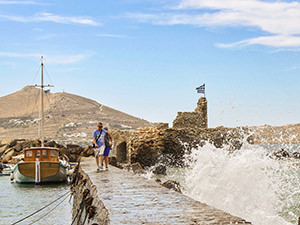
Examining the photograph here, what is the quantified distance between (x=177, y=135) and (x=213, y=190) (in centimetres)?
2268

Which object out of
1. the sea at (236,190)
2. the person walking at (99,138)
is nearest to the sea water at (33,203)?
the sea at (236,190)

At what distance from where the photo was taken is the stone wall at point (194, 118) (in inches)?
1469

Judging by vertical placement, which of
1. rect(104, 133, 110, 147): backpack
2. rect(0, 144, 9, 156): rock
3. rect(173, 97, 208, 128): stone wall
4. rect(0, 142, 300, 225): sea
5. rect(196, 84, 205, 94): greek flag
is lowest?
rect(0, 144, 9, 156): rock

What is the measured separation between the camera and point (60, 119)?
17062cm

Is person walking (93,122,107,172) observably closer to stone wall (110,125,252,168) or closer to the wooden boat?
the wooden boat

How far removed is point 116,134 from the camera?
111 feet

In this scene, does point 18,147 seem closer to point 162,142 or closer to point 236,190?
point 162,142

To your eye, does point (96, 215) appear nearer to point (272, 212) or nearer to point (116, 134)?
point (272, 212)

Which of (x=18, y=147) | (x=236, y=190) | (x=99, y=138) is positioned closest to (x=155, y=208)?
(x=236, y=190)

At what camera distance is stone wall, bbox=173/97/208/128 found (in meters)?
37.3

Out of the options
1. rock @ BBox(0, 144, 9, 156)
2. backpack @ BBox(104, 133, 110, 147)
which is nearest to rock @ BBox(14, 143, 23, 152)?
rock @ BBox(0, 144, 9, 156)

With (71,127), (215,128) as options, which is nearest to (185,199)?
(215,128)

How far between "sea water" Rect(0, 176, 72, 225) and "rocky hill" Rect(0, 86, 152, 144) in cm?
11050

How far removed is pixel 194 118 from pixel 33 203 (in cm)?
2110
